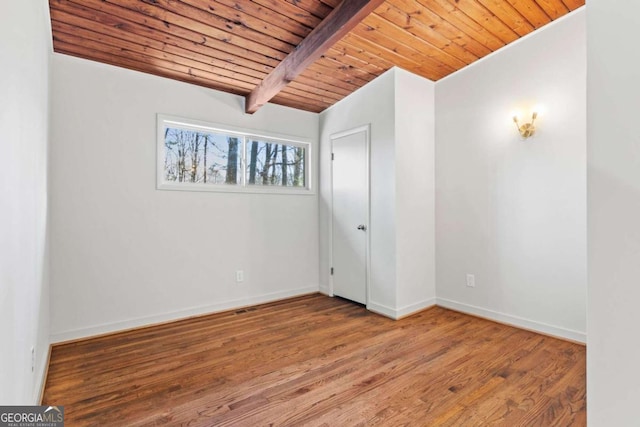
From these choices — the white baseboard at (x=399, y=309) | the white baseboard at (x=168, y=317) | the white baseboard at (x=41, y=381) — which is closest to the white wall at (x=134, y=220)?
the white baseboard at (x=168, y=317)

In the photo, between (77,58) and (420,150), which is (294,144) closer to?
(420,150)

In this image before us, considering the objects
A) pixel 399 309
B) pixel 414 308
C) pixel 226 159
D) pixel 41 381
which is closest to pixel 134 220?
pixel 226 159

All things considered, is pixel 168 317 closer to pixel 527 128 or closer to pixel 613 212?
pixel 613 212

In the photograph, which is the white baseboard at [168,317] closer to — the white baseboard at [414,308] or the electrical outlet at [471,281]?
the white baseboard at [414,308]

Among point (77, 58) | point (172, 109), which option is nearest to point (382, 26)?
point (172, 109)

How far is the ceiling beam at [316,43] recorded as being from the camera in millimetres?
2131

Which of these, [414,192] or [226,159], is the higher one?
[226,159]

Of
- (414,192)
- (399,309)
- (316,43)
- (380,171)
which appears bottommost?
(399,309)

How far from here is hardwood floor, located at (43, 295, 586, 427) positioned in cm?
172

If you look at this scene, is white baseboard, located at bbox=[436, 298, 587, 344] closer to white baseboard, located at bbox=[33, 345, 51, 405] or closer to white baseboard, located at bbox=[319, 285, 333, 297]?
white baseboard, located at bbox=[319, 285, 333, 297]

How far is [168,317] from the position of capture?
3.14 meters

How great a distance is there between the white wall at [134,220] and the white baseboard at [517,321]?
2216mm

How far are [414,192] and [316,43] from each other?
191 centimetres

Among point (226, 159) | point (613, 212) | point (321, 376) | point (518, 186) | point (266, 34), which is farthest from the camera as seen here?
point (226, 159)
